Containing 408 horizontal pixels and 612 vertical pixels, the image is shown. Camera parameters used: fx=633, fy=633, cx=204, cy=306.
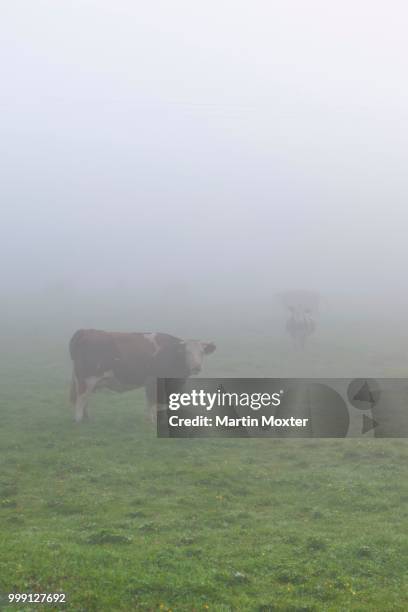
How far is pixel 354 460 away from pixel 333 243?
18053cm

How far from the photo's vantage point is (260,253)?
180 meters

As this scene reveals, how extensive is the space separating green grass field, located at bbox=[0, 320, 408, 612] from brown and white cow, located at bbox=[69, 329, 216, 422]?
1.31 m

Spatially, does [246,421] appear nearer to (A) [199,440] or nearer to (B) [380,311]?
(A) [199,440]

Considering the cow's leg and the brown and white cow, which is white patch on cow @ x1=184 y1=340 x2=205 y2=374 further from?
the cow's leg

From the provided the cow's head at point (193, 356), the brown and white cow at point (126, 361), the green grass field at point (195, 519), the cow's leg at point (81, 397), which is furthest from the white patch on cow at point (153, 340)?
the cow's leg at point (81, 397)

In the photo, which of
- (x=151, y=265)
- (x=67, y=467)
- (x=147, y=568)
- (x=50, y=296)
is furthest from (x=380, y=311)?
(x=151, y=265)

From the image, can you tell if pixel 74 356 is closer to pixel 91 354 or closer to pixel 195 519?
pixel 91 354

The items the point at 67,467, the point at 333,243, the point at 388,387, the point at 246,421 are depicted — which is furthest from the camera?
the point at 333,243

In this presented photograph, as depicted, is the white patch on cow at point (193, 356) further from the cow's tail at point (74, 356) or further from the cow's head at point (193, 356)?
the cow's tail at point (74, 356)

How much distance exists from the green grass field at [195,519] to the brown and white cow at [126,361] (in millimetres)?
1310

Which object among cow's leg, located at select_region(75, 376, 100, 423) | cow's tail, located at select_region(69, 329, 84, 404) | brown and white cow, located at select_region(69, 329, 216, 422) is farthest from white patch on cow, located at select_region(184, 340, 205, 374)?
cow's tail, located at select_region(69, 329, 84, 404)

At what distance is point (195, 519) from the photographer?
1405 centimetres

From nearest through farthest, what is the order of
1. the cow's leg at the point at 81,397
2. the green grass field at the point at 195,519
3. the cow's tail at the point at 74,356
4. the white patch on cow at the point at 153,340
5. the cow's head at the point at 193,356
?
the green grass field at the point at 195,519, the cow's leg at the point at 81,397, the cow's tail at the point at 74,356, the cow's head at the point at 193,356, the white patch on cow at the point at 153,340

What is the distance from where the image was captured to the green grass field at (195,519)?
10.4 m
